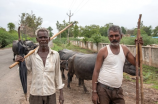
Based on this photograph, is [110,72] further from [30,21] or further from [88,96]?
[30,21]

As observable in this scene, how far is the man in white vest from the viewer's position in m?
2.66

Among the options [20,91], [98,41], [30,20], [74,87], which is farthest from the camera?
[30,20]

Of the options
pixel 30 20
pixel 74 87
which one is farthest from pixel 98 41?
pixel 30 20

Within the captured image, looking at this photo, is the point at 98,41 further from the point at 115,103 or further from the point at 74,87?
the point at 115,103

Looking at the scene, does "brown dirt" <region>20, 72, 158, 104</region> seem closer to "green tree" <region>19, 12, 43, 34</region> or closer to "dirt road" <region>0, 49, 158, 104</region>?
"dirt road" <region>0, 49, 158, 104</region>

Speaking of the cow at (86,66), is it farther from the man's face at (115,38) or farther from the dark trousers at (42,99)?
the dark trousers at (42,99)

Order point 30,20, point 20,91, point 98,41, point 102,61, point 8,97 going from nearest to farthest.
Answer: point 102,61 < point 8,97 < point 20,91 < point 98,41 < point 30,20

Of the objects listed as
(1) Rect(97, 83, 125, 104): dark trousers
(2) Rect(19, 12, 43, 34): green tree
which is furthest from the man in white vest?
(2) Rect(19, 12, 43, 34): green tree

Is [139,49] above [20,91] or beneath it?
above

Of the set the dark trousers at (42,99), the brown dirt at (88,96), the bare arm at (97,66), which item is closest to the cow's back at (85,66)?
the brown dirt at (88,96)

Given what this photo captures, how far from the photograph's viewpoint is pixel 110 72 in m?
2.66

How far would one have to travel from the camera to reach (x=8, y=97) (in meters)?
5.32

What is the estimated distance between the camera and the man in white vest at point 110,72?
266 cm

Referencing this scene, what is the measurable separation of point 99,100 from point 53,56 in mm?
1068
